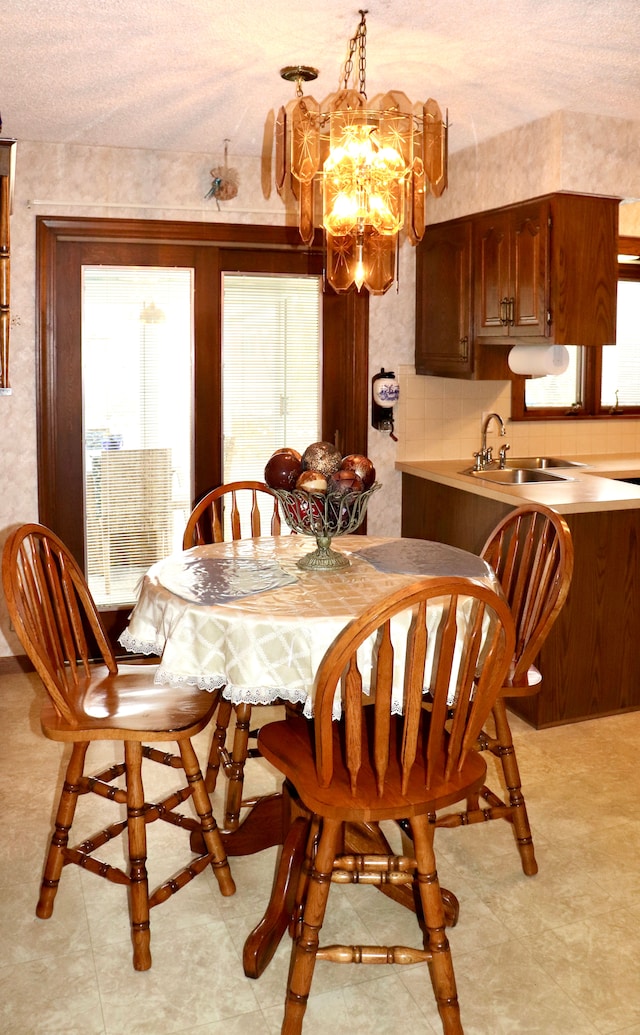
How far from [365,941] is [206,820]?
50 cm

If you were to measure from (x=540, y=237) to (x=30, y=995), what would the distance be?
10.5ft

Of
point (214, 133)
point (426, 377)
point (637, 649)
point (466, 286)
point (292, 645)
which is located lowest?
point (637, 649)

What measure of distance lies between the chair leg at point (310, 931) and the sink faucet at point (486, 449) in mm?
2804

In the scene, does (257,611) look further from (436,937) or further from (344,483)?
(436,937)

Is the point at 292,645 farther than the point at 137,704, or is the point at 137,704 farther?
the point at 137,704

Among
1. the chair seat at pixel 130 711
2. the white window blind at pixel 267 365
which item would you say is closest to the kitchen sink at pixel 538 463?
the white window blind at pixel 267 365

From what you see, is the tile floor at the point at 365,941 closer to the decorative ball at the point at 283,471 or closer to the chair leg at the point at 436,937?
the chair leg at the point at 436,937

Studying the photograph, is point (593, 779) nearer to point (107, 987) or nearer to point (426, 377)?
point (107, 987)

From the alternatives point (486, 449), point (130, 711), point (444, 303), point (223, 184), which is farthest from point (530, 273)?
point (130, 711)

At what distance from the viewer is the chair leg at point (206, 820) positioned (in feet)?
7.72

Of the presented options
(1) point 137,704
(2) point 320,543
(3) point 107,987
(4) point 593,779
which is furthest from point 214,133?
(3) point 107,987

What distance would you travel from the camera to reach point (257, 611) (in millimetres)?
2203

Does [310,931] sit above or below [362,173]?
below

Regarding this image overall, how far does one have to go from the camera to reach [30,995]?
6.96ft
